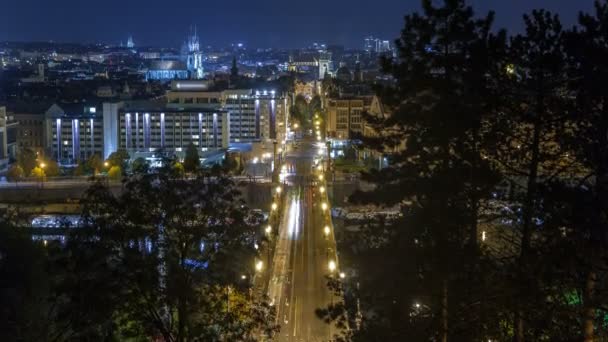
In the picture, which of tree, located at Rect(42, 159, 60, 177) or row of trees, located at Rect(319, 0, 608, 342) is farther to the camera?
tree, located at Rect(42, 159, 60, 177)

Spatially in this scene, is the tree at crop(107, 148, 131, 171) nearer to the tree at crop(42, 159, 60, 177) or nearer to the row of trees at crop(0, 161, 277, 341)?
the tree at crop(42, 159, 60, 177)

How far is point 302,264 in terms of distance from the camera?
10.6m

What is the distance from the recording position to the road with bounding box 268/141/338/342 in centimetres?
781

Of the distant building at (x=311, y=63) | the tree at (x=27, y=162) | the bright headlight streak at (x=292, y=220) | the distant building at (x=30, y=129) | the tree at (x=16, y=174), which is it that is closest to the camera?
the bright headlight streak at (x=292, y=220)

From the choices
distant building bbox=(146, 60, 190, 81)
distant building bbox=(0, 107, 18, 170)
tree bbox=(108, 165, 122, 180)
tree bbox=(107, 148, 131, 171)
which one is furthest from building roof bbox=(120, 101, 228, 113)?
distant building bbox=(146, 60, 190, 81)

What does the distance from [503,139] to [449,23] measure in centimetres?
117

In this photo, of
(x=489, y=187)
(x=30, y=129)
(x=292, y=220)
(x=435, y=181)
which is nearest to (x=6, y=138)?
(x=30, y=129)

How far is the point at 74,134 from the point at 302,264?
466 inches

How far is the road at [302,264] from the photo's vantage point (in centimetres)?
781

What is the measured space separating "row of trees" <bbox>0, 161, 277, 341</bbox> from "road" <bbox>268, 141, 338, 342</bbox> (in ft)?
4.62

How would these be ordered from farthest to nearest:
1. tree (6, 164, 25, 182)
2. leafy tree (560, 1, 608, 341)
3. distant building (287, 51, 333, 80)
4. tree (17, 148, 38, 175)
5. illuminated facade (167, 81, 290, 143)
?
distant building (287, 51, 333, 80) < illuminated facade (167, 81, 290, 143) < tree (17, 148, 38, 175) < tree (6, 164, 25, 182) < leafy tree (560, 1, 608, 341)

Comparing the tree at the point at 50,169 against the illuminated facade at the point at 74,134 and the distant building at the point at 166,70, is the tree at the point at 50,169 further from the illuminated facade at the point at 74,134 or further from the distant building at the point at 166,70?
the distant building at the point at 166,70

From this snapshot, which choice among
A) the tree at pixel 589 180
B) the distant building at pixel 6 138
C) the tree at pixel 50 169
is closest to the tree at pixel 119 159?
the tree at pixel 50 169

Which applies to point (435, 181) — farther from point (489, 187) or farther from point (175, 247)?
point (175, 247)
